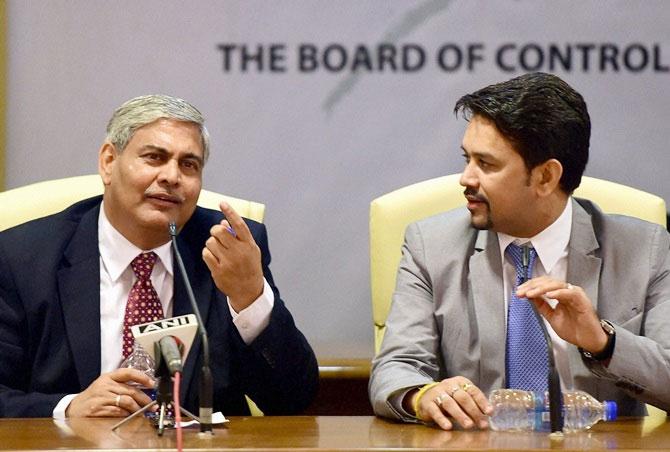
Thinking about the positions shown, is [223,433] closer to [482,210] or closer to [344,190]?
[482,210]

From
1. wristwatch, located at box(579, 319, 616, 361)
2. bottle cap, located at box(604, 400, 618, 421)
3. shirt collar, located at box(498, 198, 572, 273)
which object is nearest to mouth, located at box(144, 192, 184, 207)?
shirt collar, located at box(498, 198, 572, 273)

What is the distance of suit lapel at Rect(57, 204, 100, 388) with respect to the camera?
3082mm

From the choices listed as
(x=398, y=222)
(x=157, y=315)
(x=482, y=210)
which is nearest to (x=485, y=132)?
(x=482, y=210)

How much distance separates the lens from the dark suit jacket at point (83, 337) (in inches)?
121

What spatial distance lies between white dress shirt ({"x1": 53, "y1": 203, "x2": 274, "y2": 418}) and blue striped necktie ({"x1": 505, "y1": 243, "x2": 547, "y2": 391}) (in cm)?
64

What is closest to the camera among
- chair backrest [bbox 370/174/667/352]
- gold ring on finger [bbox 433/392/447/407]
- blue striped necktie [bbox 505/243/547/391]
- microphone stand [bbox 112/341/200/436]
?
microphone stand [bbox 112/341/200/436]

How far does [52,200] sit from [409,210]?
3.52ft

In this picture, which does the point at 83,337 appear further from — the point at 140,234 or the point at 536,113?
the point at 536,113

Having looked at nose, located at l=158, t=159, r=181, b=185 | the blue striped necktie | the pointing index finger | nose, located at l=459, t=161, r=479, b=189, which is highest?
nose, located at l=158, t=159, r=181, b=185

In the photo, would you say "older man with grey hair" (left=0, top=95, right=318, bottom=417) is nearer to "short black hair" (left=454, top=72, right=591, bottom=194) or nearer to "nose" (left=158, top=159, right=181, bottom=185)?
"nose" (left=158, top=159, right=181, bottom=185)

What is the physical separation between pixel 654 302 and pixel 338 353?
1333 mm

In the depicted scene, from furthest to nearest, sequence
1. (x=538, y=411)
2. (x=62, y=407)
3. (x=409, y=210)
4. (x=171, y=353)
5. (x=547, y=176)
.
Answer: (x=409, y=210), (x=547, y=176), (x=62, y=407), (x=538, y=411), (x=171, y=353)

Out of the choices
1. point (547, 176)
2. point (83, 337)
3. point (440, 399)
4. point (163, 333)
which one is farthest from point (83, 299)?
point (547, 176)

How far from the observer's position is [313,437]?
2432 mm
